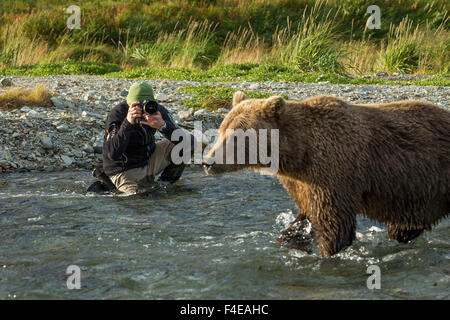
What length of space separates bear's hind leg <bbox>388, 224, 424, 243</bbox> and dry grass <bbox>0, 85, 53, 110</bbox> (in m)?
6.74

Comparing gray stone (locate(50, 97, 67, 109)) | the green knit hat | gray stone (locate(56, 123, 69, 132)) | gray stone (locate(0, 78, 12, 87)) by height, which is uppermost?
the green knit hat

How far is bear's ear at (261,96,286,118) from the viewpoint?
478 centimetres

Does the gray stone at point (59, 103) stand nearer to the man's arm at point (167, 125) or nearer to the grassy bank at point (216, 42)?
the man's arm at point (167, 125)

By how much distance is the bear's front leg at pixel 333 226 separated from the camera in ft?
15.7

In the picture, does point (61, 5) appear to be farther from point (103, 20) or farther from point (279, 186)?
point (279, 186)

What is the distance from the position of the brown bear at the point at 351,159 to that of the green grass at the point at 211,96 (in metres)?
5.73

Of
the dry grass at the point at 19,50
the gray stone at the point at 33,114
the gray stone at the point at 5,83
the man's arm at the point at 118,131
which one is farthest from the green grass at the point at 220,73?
the man's arm at the point at 118,131

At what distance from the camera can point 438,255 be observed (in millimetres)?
5414

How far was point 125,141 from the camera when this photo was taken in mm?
6934

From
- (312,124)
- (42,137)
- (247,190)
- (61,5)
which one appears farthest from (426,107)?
(61,5)

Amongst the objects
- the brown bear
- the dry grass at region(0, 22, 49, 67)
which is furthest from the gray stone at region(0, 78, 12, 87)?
the brown bear

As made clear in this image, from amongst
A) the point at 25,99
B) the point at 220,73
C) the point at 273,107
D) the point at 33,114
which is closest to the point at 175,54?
the point at 220,73

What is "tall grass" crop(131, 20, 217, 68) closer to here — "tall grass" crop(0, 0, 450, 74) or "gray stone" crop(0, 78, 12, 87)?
"tall grass" crop(0, 0, 450, 74)

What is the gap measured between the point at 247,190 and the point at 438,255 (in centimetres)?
275
